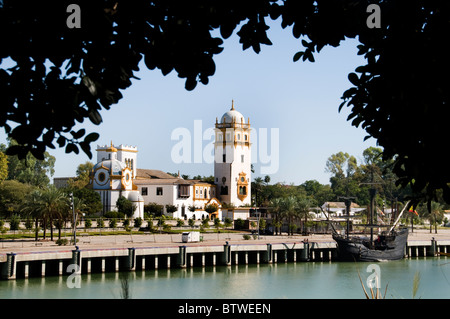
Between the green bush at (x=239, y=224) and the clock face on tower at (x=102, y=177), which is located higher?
the clock face on tower at (x=102, y=177)

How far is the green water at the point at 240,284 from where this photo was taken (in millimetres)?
35094

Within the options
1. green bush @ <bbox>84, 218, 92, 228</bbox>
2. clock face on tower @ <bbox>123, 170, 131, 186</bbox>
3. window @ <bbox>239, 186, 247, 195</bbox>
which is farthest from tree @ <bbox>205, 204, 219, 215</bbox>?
green bush @ <bbox>84, 218, 92, 228</bbox>

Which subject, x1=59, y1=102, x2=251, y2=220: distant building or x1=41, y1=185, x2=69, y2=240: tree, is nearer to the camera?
x1=41, y1=185, x2=69, y2=240: tree

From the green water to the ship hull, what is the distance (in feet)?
19.0

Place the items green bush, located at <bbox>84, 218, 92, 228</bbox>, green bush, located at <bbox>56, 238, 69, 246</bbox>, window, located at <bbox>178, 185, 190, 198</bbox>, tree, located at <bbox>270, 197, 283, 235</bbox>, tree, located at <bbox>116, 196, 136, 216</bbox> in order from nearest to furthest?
green bush, located at <bbox>56, 238, 69, 246</bbox>, green bush, located at <bbox>84, 218, 92, 228</bbox>, tree, located at <bbox>270, 197, 283, 235</bbox>, tree, located at <bbox>116, 196, 136, 216</bbox>, window, located at <bbox>178, 185, 190, 198</bbox>

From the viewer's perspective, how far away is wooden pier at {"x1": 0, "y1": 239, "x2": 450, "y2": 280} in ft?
134

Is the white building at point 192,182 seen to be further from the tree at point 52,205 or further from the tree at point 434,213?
the tree at point 52,205

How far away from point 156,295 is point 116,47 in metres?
29.5

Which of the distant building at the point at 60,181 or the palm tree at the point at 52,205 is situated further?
the distant building at the point at 60,181

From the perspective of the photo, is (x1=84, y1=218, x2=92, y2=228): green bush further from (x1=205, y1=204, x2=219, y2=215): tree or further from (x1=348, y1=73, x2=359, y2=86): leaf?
(x1=348, y1=73, x2=359, y2=86): leaf

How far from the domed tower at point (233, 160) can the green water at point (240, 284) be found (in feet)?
154

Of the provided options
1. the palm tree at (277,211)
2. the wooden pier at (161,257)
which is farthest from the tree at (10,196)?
the wooden pier at (161,257)

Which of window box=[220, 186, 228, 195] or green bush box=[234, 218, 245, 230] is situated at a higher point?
window box=[220, 186, 228, 195]
